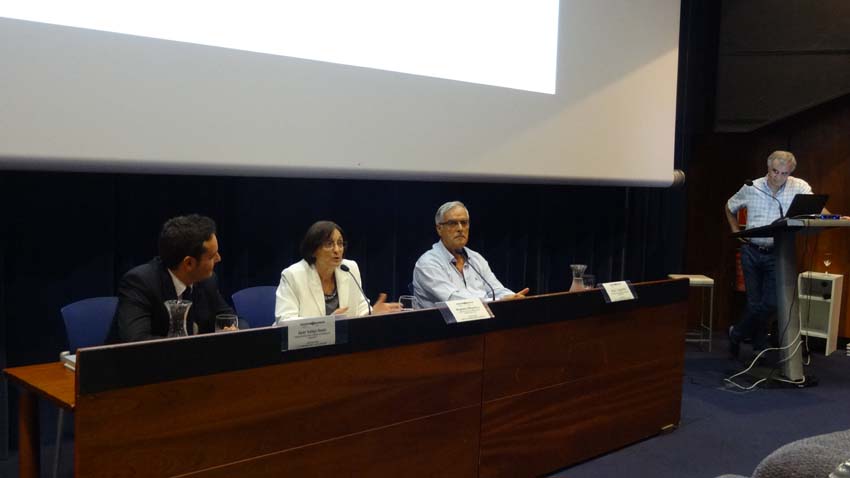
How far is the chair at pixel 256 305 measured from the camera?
2.94 metres

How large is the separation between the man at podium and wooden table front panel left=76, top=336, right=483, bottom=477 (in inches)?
112

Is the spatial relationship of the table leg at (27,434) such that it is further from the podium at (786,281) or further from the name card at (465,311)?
the podium at (786,281)

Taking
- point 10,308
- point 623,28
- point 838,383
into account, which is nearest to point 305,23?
point 10,308

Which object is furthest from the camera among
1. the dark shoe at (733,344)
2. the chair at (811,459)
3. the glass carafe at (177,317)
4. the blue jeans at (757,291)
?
the dark shoe at (733,344)

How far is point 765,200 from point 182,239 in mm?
3842

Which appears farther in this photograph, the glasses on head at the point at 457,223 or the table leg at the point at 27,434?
the glasses on head at the point at 457,223

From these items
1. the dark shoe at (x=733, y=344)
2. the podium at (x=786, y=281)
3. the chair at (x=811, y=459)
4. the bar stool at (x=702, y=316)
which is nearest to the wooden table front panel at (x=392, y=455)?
the chair at (x=811, y=459)

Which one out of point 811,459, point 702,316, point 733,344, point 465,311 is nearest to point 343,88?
point 465,311

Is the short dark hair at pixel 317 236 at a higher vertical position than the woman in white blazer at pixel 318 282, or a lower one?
higher

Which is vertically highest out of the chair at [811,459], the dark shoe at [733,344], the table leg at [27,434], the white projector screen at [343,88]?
the white projector screen at [343,88]

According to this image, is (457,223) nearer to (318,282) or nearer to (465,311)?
(318,282)

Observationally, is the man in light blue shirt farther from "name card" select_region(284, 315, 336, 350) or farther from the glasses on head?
"name card" select_region(284, 315, 336, 350)

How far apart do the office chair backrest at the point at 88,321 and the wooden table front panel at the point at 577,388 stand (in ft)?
4.37

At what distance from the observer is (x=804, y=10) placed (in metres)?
5.26
